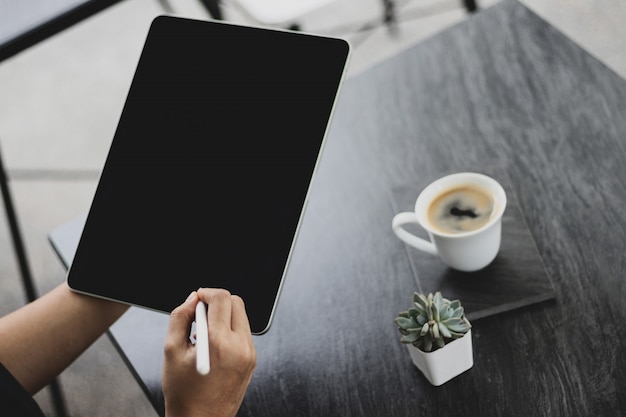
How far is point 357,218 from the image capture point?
87cm

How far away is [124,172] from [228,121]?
122 millimetres

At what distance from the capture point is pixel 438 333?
65 centimetres

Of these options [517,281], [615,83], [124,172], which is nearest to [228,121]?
[124,172]

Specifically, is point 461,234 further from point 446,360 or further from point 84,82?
point 84,82

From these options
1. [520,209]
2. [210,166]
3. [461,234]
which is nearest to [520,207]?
[520,209]

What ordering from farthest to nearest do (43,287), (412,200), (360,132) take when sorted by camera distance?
(43,287) < (360,132) < (412,200)

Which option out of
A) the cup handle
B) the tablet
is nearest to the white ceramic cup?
the cup handle

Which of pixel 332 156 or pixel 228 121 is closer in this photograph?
pixel 228 121

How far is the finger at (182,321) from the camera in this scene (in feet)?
2.11

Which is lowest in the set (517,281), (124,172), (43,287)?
(43,287)

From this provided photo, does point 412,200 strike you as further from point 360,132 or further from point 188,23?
point 188,23

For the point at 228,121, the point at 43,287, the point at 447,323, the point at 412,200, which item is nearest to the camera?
the point at 447,323

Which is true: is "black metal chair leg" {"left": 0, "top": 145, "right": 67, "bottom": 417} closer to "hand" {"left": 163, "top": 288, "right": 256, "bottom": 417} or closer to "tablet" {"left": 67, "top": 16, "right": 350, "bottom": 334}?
Result: "tablet" {"left": 67, "top": 16, "right": 350, "bottom": 334}

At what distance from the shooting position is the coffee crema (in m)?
0.75
